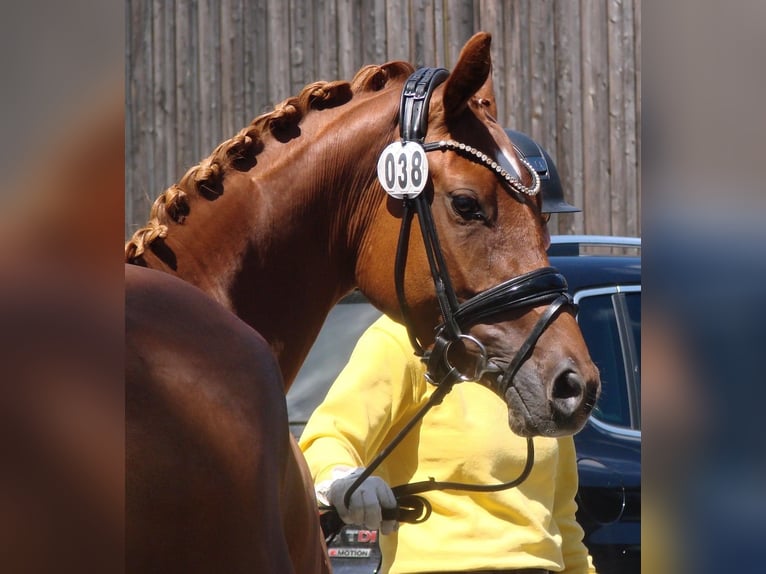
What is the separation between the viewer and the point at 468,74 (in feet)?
8.03

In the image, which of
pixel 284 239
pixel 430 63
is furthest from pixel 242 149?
pixel 430 63

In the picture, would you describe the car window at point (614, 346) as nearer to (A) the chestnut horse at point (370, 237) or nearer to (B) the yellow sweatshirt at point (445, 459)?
(B) the yellow sweatshirt at point (445, 459)

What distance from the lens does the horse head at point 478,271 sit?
2.30 meters

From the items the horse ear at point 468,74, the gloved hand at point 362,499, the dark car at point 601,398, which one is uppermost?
the horse ear at point 468,74

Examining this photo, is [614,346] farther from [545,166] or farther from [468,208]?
[468,208]

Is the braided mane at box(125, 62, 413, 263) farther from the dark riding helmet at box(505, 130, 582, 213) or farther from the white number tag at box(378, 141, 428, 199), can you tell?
the dark riding helmet at box(505, 130, 582, 213)

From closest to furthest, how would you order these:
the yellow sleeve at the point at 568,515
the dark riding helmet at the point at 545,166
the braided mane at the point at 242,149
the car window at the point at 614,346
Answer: the braided mane at the point at 242,149, the yellow sleeve at the point at 568,515, the dark riding helmet at the point at 545,166, the car window at the point at 614,346

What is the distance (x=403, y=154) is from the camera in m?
2.44

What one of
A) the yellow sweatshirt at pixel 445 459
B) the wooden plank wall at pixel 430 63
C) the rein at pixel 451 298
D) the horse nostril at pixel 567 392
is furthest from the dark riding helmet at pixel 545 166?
the wooden plank wall at pixel 430 63

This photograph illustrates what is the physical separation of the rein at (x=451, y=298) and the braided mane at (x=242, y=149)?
0.15 meters
